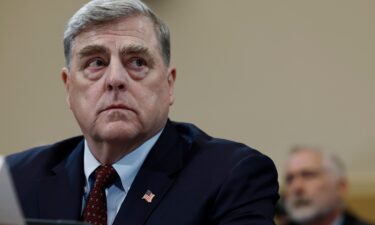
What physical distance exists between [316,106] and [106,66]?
3176 mm

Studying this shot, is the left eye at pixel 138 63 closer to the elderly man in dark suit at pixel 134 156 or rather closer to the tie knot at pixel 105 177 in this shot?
the elderly man in dark suit at pixel 134 156

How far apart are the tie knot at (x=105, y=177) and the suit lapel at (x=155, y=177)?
81 mm

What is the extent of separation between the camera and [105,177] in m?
2.73

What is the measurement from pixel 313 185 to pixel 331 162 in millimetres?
223

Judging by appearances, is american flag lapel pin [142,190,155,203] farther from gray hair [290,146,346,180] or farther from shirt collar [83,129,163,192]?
gray hair [290,146,346,180]

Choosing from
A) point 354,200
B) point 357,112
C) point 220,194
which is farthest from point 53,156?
point 357,112

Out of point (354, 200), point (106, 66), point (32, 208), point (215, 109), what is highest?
point (106, 66)

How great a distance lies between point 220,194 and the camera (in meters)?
2.62

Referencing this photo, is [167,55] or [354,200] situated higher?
[167,55]

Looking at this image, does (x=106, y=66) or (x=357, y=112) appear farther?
(x=357, y=112)

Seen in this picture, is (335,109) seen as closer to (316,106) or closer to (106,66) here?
(316,106)

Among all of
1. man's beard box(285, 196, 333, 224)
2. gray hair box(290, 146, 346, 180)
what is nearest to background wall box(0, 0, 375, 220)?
gray hair box(290, 146, 346, 180)

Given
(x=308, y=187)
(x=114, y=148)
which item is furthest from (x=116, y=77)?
(x=308, y=187)

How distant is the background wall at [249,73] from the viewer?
571 cm
